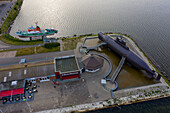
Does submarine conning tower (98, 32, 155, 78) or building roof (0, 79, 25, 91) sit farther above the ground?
submarine conning tower (98, 32, 155, 78)

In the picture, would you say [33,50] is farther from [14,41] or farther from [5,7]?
[5,7]

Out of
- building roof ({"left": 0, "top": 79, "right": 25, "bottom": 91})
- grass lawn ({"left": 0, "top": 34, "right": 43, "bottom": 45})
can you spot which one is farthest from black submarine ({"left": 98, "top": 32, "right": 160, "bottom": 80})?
building roof ({"left": 0, "top": 79, "right": 25, "bottom": 91})

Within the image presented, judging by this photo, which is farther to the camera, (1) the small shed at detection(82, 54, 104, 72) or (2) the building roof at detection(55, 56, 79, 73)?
(1) the small shed at detection(82, 54, 104, 72)

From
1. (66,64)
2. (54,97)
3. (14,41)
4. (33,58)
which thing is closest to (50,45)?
(33,58)

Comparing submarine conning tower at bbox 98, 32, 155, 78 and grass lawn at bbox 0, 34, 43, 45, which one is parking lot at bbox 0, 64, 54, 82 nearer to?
grass lawn at bbox 0, 34, 43, 45

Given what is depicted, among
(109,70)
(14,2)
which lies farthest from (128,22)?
(14,2)
